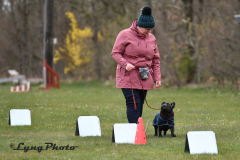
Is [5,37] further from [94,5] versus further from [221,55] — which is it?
[221,55]

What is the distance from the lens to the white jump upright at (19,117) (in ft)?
30.3

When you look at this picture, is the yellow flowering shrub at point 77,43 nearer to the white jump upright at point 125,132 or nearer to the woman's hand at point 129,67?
the woman's hand at point 129,67

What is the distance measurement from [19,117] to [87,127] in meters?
2.26

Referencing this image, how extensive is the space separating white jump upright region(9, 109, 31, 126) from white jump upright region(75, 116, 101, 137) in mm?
1994

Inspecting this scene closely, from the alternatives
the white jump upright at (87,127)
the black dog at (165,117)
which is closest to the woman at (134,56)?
the black dog at (165,117)

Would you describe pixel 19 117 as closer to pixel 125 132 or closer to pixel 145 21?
pixel 125 132

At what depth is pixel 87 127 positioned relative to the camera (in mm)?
7699

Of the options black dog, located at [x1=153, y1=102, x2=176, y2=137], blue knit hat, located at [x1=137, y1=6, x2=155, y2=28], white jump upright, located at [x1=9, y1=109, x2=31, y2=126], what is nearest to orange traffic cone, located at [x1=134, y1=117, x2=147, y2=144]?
black dog, located at [x1=153, y1=102, x2=176, y2=137]

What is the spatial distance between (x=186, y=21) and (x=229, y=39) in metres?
4.19

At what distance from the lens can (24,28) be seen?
116 feet

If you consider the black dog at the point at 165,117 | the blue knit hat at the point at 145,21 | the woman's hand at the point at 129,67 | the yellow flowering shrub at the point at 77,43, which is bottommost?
the yellow flowering shrub at the point at 77,43

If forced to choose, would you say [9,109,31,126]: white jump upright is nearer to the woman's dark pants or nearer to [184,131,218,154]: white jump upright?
the woman's dark pants

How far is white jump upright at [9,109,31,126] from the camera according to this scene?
363 inches

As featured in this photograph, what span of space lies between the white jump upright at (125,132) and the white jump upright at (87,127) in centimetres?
96
